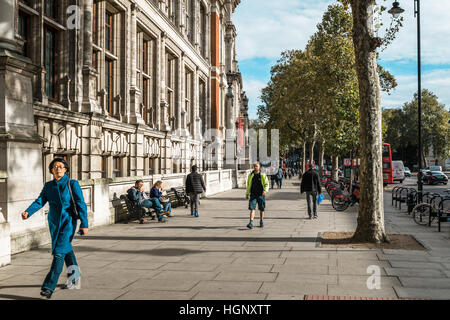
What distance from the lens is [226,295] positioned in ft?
18.0

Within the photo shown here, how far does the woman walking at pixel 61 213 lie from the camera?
5551 mm

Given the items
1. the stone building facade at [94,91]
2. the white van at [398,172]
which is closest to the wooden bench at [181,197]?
the stone building facade at [94,91]

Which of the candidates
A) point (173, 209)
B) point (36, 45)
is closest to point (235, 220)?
point (173, 209)

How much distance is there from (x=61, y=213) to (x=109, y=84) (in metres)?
13.1

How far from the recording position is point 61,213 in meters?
5.58

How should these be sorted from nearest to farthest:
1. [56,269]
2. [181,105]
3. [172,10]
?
[56,269], [172,10], [181,105]

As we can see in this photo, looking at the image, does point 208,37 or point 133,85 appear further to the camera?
point 208,37

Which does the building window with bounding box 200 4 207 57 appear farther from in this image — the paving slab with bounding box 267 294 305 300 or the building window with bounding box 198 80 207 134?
the paving slab with bounding box 267 294 305 300

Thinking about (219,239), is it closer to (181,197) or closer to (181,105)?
(181,197)

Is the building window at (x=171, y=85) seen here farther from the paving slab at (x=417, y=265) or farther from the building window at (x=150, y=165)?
the paving slab at (x=417, y=265)

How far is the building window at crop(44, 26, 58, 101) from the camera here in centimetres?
1299

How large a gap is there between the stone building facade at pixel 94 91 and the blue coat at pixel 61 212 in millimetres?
2913

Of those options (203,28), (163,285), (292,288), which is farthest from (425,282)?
(203,28)
